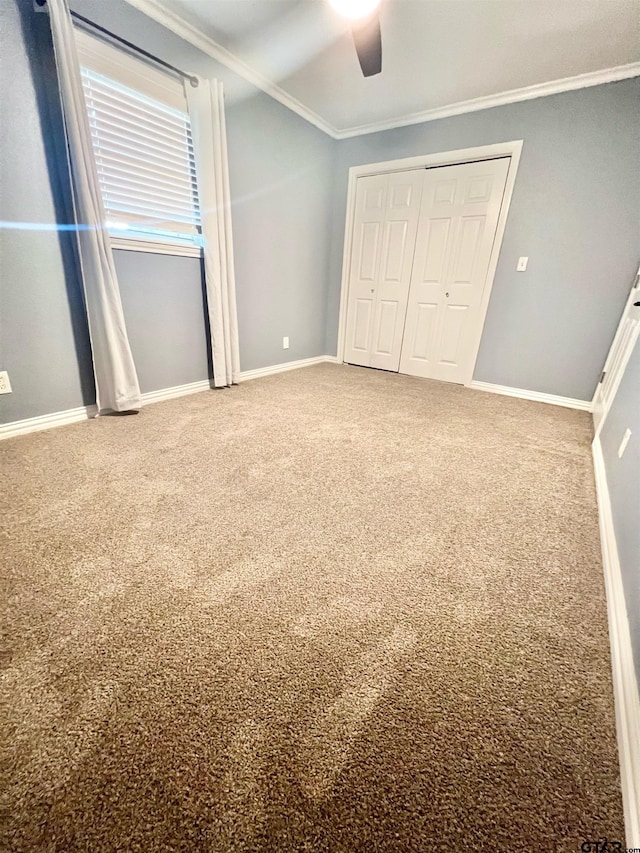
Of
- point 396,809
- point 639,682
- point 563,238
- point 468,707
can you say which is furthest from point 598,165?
point 396,809

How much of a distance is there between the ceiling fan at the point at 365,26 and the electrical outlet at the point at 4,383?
2282 mm

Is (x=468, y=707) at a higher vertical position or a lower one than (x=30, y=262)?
lower

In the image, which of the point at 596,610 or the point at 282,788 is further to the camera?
the point at 596,610

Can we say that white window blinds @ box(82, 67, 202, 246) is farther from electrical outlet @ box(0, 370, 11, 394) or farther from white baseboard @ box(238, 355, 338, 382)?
white baseboard @ box(238, 355, 338, 382)

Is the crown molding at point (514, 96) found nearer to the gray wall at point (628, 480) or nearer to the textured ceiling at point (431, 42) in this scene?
the textured ceiling at point (431, 42)

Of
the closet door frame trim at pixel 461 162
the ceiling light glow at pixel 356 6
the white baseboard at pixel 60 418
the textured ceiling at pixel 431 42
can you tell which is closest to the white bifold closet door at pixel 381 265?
the closet door frame trim at pixel 461 162

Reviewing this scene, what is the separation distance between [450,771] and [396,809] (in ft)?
0.42

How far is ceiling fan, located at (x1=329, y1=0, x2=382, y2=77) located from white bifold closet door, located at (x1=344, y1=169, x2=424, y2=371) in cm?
175

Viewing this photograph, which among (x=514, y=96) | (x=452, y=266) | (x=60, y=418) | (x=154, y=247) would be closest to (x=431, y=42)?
(x=514, y=96)

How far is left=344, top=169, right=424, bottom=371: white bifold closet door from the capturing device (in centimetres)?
340

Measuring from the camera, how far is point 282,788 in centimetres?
62

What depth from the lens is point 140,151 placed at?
6.98ft

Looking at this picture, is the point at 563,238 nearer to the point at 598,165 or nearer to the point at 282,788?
the point at 598,165

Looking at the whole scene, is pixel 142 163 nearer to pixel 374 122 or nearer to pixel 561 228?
pixel 374 122
